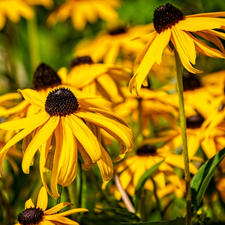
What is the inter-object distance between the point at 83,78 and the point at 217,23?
39 centimetres

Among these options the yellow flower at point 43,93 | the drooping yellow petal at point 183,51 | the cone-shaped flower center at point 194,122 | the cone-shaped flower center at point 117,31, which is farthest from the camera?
the cone-shaped flower center at point 117,31

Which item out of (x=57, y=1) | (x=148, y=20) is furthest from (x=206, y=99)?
(x=57, y=1)

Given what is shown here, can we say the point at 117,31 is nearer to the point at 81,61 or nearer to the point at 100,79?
the point at 81,61

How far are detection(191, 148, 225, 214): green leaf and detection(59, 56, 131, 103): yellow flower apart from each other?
1.07 ft

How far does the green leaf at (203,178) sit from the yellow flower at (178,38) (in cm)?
17

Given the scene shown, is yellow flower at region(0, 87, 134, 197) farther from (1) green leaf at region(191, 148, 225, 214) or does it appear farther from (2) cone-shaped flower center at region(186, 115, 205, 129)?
(2) cone-shaped flower center at region(186, 115, 205, 129)

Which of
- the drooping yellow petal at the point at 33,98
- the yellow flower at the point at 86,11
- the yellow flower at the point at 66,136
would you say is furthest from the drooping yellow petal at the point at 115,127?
the yellow flower at the point at 86,11

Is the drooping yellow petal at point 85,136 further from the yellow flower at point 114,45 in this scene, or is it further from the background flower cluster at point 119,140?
the yellow flower at point 114,45

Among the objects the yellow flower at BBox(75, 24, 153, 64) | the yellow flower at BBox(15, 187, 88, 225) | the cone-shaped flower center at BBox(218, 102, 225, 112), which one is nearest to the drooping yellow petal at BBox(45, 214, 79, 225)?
the yellow flower at BBox(15, 187, 88, 225)

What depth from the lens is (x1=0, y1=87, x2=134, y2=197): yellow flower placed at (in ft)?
1.90

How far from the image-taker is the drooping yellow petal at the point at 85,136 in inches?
22.9

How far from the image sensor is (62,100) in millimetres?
669

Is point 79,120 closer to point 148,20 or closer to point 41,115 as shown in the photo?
point 41,115

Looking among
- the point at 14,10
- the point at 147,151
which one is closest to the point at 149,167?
the point at 147,151
